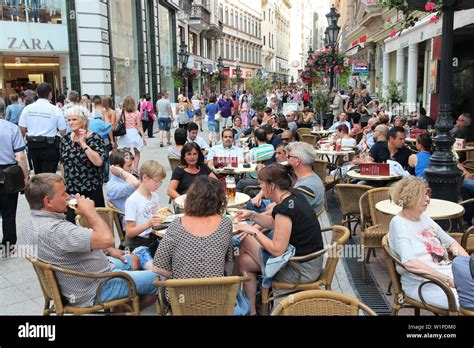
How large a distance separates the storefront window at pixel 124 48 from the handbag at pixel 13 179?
15841mm

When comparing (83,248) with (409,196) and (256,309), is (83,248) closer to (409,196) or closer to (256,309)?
(256,309)

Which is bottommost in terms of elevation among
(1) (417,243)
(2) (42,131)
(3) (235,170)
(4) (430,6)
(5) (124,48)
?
(1) (417,243)

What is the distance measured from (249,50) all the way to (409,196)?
224ft

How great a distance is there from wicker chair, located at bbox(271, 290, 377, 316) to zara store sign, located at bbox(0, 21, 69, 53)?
59.2ft

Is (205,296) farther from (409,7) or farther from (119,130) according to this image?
(119,130)

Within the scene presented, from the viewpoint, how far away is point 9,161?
20.5 feet

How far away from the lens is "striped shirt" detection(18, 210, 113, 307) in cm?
348

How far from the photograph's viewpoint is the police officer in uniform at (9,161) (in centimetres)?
620

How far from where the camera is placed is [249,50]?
69750mm

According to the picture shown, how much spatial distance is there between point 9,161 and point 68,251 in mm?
3315

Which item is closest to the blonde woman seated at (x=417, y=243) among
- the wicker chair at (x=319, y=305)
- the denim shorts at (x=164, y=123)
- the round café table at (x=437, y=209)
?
the round café table at (x=437, y=209)

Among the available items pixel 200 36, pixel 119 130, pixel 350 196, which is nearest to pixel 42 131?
pixel 119 130

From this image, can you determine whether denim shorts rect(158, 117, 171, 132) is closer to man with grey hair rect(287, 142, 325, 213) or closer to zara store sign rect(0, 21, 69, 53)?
zara store sign rect(0, 21, 69, 53)
